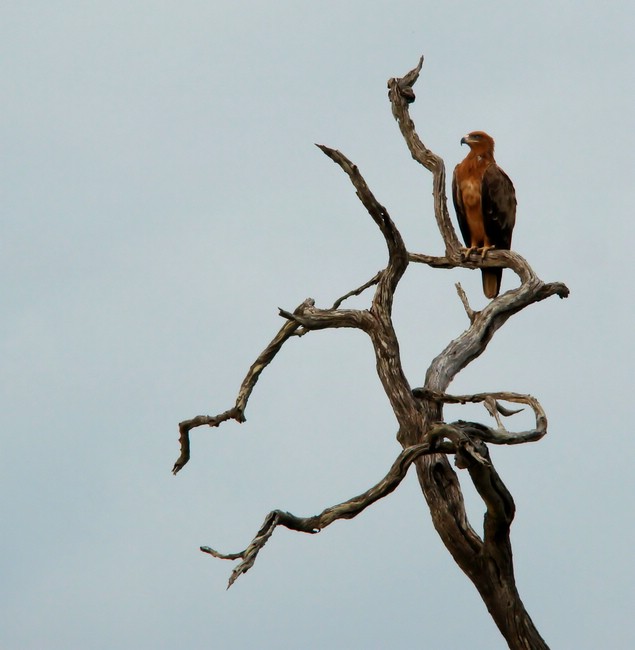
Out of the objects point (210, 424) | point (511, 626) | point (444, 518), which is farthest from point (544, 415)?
point (210, 424)

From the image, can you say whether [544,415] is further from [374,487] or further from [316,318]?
[316,318]

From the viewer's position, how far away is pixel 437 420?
8250 mm

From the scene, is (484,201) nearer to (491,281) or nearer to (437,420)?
(491,281)

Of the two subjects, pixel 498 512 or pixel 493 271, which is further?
pixel 493 271

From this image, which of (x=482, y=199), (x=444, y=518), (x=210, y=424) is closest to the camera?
(x=444, y=518)

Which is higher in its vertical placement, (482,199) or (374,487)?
(482,199)

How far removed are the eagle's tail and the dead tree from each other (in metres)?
0.65

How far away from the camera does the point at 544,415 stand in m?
7.60

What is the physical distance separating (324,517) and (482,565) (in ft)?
4.35

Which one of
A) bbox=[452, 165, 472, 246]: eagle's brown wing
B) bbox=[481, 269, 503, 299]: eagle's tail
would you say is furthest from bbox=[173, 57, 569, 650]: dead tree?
bbox=[452, 165, 472, 246]: eagle's brown wing

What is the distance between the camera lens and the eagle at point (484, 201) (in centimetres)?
988

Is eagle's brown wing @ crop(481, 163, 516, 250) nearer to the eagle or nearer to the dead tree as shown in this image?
the eagle

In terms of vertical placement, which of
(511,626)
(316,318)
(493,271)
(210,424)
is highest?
(493,271)

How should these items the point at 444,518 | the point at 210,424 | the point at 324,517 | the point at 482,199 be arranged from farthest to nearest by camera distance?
the point at 482,199 < the point at 210,424 < the point at 444,518 < the point at 324,517
